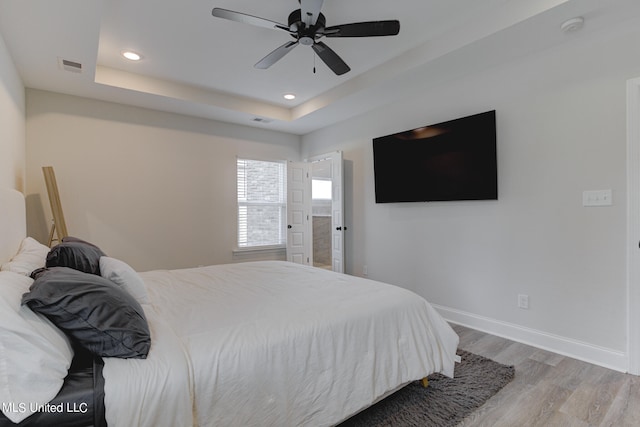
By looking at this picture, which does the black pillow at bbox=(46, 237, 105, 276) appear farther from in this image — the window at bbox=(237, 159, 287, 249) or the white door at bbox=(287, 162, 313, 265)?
the white door at bbox=(287, 162, 313, 265)

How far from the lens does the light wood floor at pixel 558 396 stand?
5.84ft

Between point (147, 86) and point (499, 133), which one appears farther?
point (147, 86)

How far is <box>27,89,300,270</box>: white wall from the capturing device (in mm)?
3539

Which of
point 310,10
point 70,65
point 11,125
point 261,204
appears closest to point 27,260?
point 11,125

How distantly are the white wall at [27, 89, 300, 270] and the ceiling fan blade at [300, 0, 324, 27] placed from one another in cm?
289

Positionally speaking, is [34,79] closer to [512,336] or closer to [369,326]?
[369,326]

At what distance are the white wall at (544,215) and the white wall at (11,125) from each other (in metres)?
3.83

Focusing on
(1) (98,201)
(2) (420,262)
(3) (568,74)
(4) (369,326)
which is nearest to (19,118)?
→ (1) (98,201)

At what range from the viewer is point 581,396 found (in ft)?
6.61

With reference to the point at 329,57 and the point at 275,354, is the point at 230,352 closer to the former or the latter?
the point at 275,354

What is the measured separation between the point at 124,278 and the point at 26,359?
2.53ft

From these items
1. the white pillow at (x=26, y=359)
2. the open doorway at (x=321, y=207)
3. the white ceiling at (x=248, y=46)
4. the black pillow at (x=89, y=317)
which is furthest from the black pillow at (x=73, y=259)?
the open doorway at (x=321, y=207)

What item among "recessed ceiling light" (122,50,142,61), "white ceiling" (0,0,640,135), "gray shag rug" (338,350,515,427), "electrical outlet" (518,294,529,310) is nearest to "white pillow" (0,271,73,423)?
"gray shag rug" (338,350,515,427)

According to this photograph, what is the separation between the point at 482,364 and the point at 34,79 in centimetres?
490
